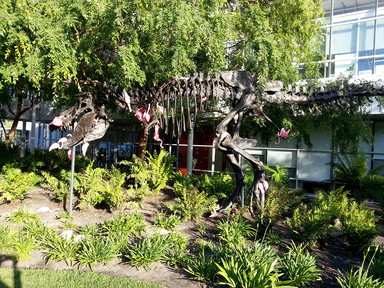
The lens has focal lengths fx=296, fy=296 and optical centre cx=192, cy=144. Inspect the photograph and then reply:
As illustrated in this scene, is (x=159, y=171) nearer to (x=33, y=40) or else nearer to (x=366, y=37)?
(x=33, y=40)

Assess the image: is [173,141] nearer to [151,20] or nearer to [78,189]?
[78,189]

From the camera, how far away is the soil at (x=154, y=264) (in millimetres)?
4586

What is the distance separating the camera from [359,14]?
12.2 metres

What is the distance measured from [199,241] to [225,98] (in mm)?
3322

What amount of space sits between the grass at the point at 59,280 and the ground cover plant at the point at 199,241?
275 millimetres

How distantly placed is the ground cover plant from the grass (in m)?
0.27

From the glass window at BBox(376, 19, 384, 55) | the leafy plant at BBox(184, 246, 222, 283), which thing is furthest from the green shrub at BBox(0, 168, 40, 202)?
the glass window at BBox(376, 19, 384, 55)

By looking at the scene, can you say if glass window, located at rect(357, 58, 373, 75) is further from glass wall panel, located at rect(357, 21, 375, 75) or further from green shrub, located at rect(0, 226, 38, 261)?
green shrub, located at rect(0, 226, 38, 261)

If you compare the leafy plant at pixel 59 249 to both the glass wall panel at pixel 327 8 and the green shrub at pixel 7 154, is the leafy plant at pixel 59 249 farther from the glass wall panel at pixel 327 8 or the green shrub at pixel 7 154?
the glass wall panel at pixel 327 8

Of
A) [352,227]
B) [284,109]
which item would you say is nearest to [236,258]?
[352,227]

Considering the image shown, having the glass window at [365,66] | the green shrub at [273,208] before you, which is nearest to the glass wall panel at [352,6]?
the glass window at [365,66]

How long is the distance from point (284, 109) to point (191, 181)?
3845mm

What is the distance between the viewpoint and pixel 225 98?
709cm

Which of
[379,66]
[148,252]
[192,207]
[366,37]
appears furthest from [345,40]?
[148,252]
